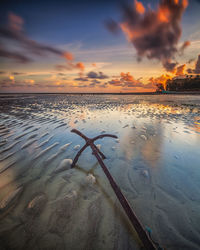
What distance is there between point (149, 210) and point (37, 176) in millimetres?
2566

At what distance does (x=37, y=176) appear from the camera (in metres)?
2.69

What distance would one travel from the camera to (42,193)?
86.5 inches

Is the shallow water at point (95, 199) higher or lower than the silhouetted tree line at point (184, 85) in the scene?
lower

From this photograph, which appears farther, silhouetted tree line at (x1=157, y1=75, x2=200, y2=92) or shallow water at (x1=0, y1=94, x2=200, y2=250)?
silhouetted tree line at (x1=157, y1=75, x2=200, y2=92)

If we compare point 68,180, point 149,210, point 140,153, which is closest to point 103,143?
point 140,153

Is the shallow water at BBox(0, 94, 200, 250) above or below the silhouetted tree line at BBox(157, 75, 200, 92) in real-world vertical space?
below

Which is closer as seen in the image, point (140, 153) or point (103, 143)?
point (140, 153)

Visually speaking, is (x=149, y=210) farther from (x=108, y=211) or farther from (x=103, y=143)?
(x=103, y=143)

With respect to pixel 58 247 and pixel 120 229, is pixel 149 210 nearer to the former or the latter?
pixel 120 229

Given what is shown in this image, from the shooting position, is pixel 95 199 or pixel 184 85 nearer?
pixel 95 199

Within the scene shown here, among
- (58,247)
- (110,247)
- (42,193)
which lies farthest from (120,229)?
(42,193)

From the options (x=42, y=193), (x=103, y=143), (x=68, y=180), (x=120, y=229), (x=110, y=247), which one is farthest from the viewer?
(x=103, y=143)

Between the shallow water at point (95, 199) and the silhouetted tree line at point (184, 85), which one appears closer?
A: the shallow water at point (95, 199)

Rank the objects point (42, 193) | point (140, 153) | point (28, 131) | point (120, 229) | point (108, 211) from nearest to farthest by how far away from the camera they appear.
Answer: point (120, 229)
point (108, 211)
point (42, 193)
point (140, 153)
point (28, 131)
